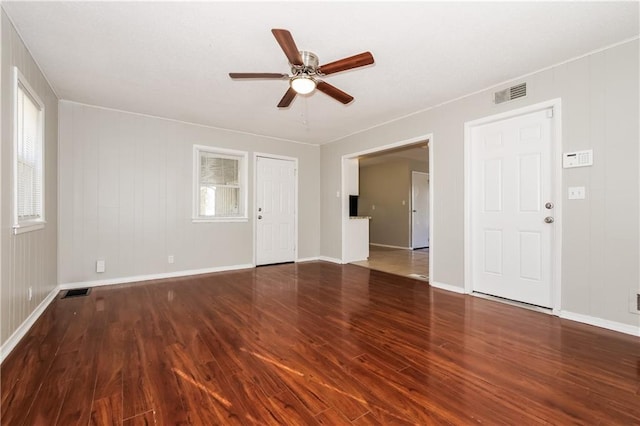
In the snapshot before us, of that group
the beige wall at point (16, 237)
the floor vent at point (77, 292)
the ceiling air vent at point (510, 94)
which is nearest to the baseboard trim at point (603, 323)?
the ceiling air vent at point (510, 94)

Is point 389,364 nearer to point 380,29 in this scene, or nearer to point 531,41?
point 380,29

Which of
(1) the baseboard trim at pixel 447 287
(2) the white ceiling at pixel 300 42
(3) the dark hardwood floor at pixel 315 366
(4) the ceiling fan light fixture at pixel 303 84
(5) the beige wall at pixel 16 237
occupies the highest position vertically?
(2) the white ceiling at pixel 300 42

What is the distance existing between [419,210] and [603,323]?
5959mm

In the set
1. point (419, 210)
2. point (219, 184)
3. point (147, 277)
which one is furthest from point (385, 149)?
point (147, 277)

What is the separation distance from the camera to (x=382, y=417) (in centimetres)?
149

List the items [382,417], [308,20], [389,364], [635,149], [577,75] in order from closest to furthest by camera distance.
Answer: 1. [382,417]
2. [389,364]
3. [308,20]
4. [635,149]
5. [577,75]

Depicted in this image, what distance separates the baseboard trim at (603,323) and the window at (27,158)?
503 centimetres

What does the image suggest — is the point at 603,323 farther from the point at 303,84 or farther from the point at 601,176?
the point at 303,84

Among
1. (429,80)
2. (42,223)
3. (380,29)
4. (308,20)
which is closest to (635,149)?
(429,80)

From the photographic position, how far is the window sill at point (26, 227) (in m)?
2.34

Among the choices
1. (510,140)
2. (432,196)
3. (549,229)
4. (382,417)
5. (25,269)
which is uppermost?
(510,140)

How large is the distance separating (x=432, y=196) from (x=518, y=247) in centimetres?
125

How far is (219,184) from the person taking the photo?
5.25 metres

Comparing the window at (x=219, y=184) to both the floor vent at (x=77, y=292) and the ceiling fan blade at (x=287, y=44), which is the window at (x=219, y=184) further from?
the ceiling fan blade at (x=287, y=44)
